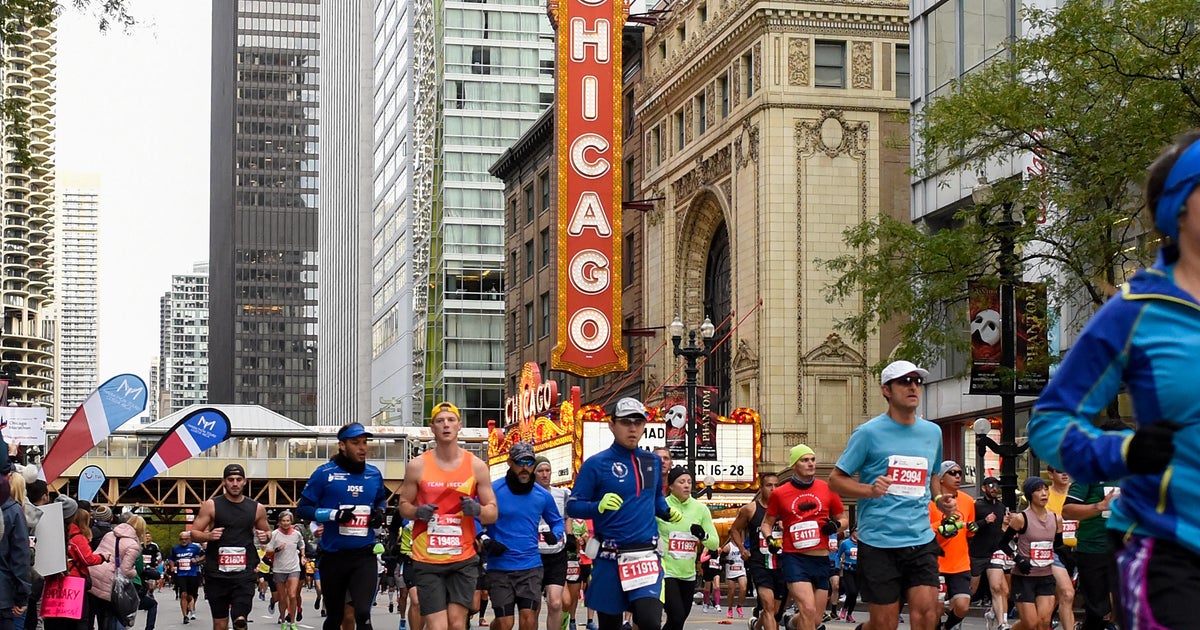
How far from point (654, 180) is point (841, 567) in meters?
28.4

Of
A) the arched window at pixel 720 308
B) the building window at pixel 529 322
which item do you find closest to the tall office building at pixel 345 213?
the building window at pixel 529 322

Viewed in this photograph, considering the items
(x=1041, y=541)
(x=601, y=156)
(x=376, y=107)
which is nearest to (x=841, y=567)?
(x=1041, y=541)

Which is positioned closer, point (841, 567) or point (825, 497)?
point (825, 497)

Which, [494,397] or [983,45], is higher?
[983,45]

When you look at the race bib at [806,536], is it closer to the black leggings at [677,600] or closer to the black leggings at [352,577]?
the black leggings at [677,600]

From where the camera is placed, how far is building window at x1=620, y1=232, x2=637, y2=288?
6456cm

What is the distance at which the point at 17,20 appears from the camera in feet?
66.8

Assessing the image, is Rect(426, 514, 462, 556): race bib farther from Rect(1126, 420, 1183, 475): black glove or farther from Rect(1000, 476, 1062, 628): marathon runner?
Rect(1126, 420, 1183, 475): black glove

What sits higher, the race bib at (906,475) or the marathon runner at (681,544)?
the race bib at (906,475)

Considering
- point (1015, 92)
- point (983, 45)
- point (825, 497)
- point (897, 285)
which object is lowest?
point (825, 497)

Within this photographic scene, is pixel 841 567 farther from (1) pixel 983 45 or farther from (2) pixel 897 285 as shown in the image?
(1) pixel 983 45

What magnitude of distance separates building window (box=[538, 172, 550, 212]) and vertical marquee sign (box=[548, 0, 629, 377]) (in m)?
17.7

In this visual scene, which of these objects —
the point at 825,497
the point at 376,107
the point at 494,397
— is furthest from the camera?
the point at 376,107

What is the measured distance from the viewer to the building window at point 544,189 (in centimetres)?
7706
